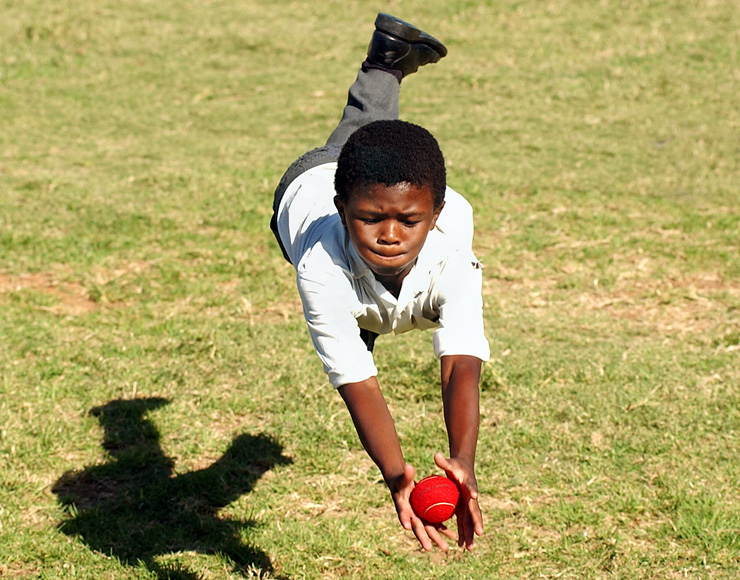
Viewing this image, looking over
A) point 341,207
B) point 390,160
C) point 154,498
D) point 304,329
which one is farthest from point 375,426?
point 304,329


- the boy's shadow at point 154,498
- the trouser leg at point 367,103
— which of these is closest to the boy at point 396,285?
the trouser leg at point 367,103

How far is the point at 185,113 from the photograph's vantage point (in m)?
13.2

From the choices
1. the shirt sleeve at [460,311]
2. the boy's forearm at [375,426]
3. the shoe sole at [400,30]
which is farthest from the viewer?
the shoe sole at [400,30]

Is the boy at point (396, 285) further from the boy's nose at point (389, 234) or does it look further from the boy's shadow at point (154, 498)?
the boy's shadow at point (154, 498)

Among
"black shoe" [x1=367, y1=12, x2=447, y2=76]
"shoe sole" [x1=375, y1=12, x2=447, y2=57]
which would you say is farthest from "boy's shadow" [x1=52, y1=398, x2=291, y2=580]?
"shoe sole" [x1=375, y1=12, x2=447, y2=57]

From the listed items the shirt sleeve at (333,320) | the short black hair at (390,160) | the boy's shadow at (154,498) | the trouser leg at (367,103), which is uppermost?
the short black hair at (390,160)

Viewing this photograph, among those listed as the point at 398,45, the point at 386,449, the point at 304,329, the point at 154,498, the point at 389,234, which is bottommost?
the point at 154,498

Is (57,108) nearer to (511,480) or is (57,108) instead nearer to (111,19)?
(111,19)

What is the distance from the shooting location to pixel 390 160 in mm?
3387

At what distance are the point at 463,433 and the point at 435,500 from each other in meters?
0.30

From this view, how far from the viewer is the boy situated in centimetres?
334

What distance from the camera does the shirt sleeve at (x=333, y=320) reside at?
3.54 m

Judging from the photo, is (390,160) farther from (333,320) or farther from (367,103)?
(367,103)

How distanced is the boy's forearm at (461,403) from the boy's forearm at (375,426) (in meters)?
0.21
